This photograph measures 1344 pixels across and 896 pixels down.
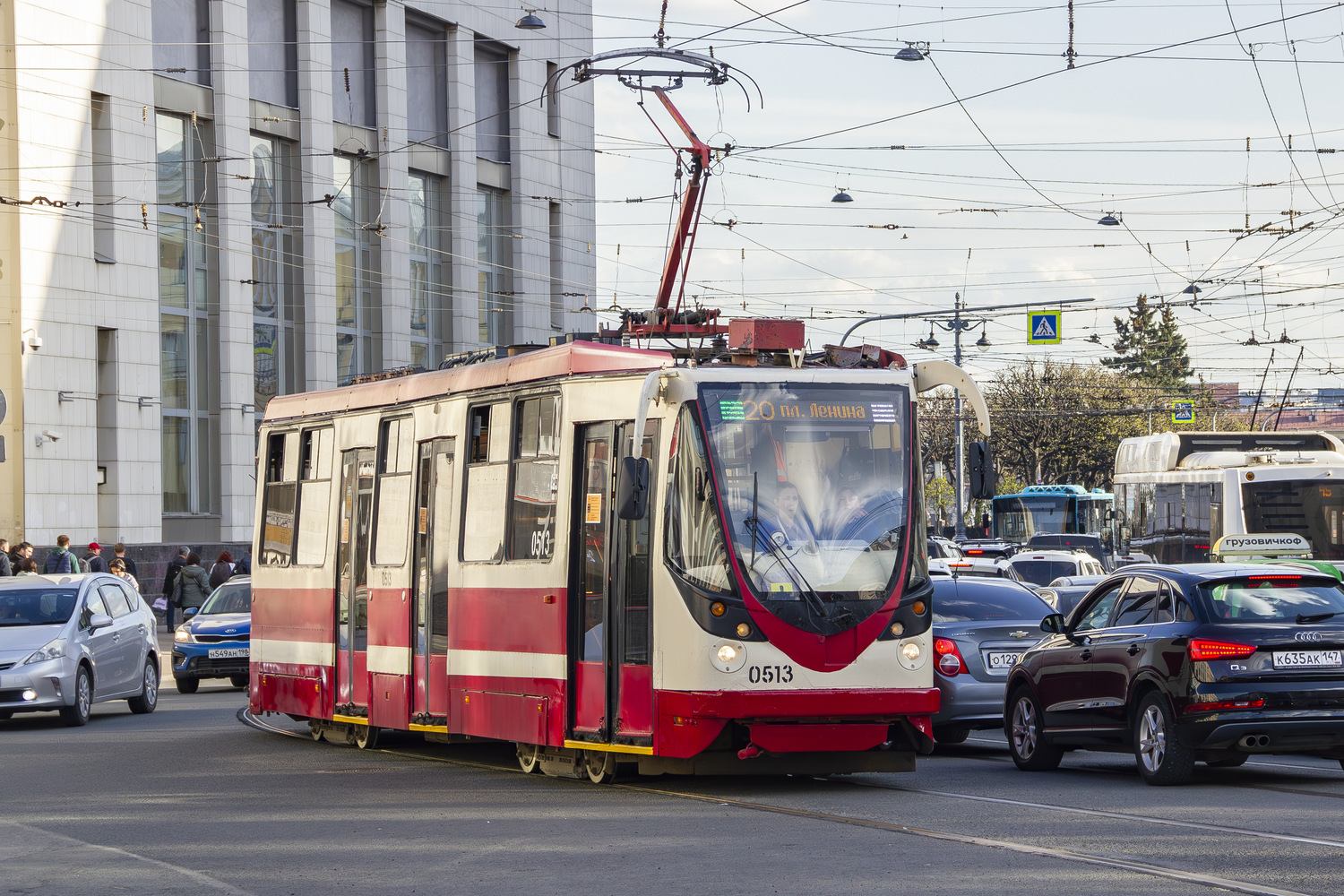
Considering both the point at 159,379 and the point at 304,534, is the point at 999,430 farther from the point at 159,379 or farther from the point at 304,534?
the point at 304,534

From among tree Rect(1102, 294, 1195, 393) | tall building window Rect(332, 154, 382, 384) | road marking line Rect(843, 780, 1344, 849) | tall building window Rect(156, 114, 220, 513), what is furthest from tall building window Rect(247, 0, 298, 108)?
tree Rect(1102, 294, 1195, 393)

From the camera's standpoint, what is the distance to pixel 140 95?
37.6 m

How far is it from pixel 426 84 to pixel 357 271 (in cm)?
513

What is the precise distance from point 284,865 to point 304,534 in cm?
848

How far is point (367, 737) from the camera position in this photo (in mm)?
16891

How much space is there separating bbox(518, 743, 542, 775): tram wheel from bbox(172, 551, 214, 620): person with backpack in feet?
57.3

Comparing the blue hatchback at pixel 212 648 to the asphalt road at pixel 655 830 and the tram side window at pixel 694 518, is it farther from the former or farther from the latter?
the tram side window at pixel 694 518

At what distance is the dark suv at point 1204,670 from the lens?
12.4 meters

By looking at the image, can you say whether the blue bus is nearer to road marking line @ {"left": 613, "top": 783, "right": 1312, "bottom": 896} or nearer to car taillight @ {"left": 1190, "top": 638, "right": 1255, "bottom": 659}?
car taillight @ {"left": 1190, "top": 638, "right": 1255, "bottom": 659}

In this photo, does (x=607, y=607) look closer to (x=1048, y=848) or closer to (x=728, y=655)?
(x=728, y=655)

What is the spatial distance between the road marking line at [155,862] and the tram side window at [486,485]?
387 centimetres

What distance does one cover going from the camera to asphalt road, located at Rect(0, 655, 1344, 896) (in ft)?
29.1

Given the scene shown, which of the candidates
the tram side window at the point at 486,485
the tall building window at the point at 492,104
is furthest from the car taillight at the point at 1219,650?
the tall building window at the point at 492,104

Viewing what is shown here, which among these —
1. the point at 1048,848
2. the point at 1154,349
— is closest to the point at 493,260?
the point at 1048,848
